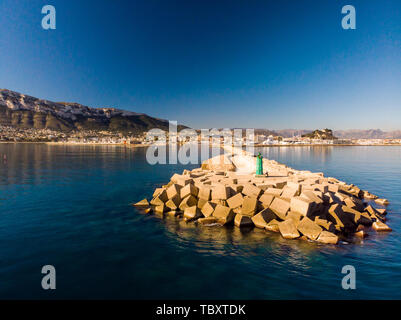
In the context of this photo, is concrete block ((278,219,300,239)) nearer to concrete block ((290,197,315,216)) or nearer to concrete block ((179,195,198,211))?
Answer: concrete block ((290,197,315,216))

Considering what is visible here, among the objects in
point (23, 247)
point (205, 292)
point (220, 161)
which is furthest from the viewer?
point (220, 161)

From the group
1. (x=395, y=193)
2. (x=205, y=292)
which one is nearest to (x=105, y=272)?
(x=205, y=292)

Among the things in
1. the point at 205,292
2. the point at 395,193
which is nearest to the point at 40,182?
the point at 205,292

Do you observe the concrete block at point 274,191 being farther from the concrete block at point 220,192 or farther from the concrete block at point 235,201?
the concrete block at point 220,192

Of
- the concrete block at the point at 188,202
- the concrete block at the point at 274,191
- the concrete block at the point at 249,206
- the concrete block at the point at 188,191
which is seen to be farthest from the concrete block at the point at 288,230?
the concrete block at the point at 188,191

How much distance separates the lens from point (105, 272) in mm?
7301

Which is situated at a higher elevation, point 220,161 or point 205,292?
point 220,161

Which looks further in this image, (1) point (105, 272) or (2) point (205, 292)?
(1) point (105, 272)

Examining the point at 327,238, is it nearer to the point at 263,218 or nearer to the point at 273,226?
the point at 273,226

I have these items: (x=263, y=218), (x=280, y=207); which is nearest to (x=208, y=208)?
(x=263, y=218)
